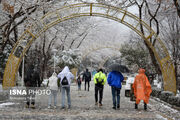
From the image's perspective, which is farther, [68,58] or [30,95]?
[68,58]

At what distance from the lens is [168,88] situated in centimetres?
1179

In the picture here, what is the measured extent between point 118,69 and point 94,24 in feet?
75.1

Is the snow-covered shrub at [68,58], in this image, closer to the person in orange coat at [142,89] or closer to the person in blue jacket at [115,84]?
the person in blue jacket at [115,84]

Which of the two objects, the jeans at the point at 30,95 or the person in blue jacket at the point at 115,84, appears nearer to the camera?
the jeans at the point at 30,95

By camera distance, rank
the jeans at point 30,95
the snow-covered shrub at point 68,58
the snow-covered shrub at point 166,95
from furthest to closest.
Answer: the snow-covered shrub at point 68,58
the snow-covered shrub at point 166,95
the jeans at point 30,95

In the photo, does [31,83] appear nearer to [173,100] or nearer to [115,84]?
[115,84]

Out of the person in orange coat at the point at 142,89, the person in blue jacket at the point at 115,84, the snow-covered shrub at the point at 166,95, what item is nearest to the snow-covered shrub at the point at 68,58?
the snow-covered shrub at the point at 166,95

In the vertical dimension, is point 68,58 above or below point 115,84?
above

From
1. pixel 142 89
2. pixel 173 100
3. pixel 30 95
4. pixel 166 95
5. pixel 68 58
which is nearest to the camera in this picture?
pixel 30 95

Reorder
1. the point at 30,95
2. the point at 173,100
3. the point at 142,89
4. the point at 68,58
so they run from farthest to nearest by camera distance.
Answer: the point at 68,58 < the point at 173,100 < the point at 142,89 < the point at 30,95

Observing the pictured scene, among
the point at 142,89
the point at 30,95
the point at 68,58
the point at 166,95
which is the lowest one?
the point at 166,95

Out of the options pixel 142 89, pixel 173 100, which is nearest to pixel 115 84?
pixel 142 89

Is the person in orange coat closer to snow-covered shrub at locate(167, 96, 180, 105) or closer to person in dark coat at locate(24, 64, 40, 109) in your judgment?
snow-covered shrub at locate(167, 96, 180, 105)

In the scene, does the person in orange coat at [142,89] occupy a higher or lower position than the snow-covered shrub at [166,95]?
higher
